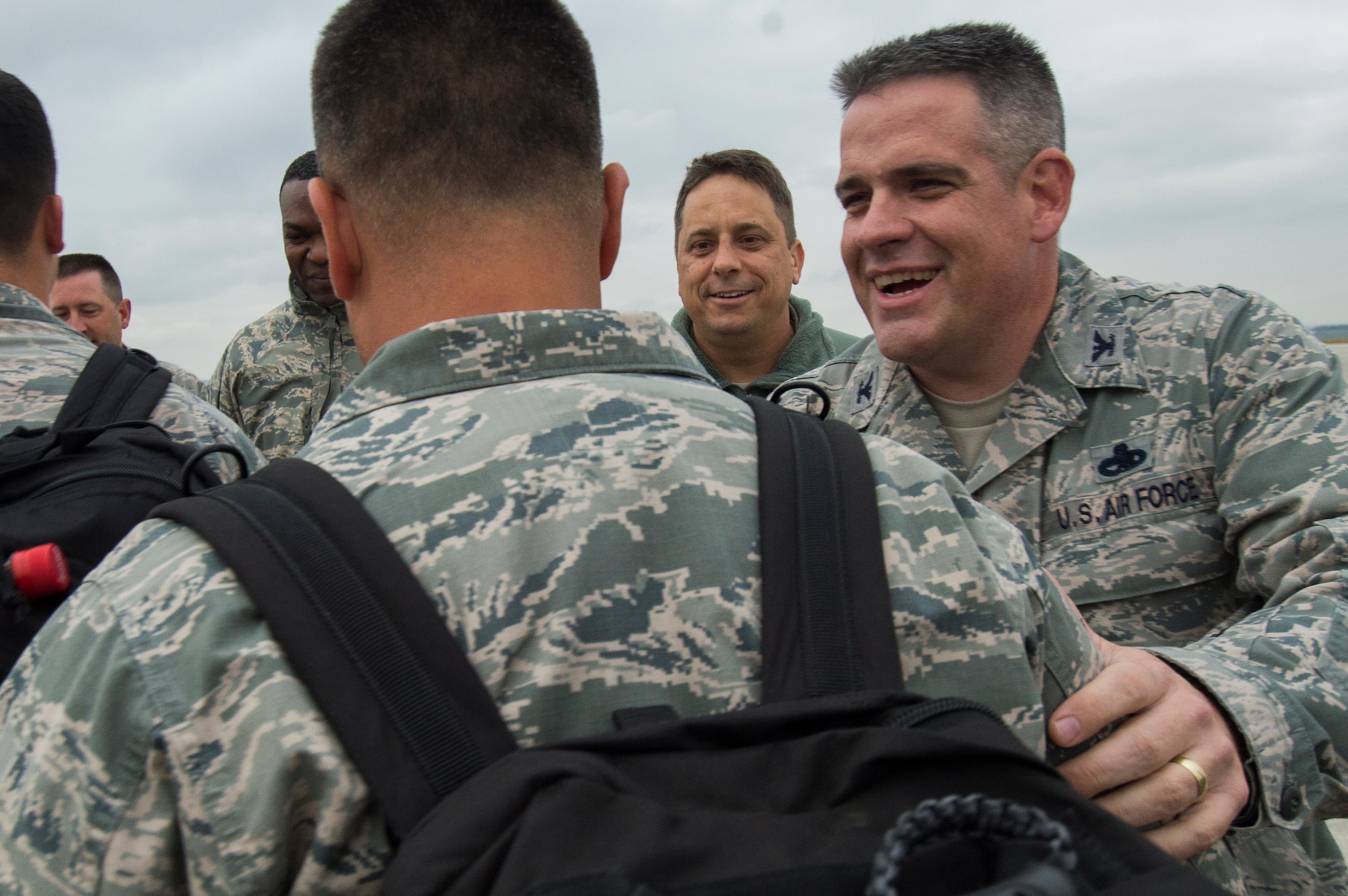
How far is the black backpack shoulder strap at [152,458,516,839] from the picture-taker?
3.05ft

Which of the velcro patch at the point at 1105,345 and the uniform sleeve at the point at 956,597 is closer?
the uniform sleeve at the point at 956,597

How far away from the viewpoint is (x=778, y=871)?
0.79 metres

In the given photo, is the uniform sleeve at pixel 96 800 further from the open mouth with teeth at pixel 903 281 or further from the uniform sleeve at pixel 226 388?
the uniform sleeve at pixel 226 388

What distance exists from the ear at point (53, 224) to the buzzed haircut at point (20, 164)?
0.02m

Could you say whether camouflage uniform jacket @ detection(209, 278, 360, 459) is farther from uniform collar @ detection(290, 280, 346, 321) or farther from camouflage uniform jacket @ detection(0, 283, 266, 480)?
camouflage uniform jacket @ detection(0, 283, 266, 480)

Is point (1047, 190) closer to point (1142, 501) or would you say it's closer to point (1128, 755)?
point (1142, 501)

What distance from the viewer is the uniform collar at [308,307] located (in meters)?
4.74

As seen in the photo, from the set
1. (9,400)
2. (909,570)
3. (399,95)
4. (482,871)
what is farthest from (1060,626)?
(9,400)

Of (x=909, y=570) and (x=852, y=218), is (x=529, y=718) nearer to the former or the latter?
(x=909, y=570)

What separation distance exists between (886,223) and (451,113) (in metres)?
1.44

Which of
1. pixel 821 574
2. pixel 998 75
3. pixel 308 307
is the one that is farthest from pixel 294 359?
pixel 821 574

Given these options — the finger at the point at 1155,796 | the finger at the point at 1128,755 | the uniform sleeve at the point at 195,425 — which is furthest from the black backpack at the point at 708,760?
the uniform sleeve at the point at 195,425

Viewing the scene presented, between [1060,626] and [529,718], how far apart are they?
777mm

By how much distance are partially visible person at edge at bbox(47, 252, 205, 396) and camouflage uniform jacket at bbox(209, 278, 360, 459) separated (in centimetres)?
181
